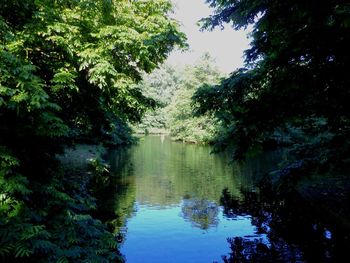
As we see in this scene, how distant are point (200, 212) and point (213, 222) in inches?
53.8

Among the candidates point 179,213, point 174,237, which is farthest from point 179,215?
point 174,237

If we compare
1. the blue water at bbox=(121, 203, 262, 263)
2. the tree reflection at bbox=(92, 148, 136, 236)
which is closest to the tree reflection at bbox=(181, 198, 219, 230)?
the blue water at bbox=(121, 203, 262, 263)

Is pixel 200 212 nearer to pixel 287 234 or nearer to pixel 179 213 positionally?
pixel 179 213

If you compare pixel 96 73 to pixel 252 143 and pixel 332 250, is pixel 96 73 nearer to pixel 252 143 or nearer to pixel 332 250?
pixel 252 143

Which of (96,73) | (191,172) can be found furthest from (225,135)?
(191,172)

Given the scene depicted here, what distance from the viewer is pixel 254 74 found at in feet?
27.6

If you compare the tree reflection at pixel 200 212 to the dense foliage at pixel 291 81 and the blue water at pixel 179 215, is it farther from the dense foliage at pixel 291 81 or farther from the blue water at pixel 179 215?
the dense foliage at pixel 291 81

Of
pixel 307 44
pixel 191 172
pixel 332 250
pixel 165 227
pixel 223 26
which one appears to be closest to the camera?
pixel 307 44

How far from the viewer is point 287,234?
39.2 ft

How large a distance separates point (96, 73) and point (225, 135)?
342cm

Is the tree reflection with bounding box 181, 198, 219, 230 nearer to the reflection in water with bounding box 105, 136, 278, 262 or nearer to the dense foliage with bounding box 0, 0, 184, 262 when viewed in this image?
the reflection in water with bounding box 105, 136, 278, 262

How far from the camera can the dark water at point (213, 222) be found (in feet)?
34.4

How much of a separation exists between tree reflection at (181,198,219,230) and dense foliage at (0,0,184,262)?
17.4 feet

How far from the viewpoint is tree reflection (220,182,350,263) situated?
33.1 feet
